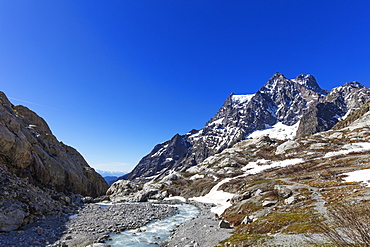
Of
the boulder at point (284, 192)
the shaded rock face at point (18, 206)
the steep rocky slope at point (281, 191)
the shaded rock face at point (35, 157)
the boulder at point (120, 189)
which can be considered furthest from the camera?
the boulder at point (120, 189)

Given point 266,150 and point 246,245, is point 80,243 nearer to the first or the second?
point 246,245

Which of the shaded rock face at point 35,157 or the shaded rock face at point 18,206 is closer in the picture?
the shaded rock face at point 18,206

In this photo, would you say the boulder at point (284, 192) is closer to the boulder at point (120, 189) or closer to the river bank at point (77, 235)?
the river bank at point (77, 235)

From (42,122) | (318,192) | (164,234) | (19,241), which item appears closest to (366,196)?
(318,192)

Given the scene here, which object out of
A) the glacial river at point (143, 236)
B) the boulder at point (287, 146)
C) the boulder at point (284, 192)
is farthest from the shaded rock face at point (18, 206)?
the boulder at point (287, 146)

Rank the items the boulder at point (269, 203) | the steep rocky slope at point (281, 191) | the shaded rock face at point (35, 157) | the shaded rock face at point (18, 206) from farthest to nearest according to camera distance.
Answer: the shaded rock face at point (35, 157), the boulder at point (269, 203), the shaded rock face at point (18, 206), the steep rocky slope at point (281, 191)

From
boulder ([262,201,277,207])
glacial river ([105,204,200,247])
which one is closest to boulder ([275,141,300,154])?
boulder ([262,201,277,207])

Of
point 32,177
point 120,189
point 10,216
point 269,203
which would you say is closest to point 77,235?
point 10,216

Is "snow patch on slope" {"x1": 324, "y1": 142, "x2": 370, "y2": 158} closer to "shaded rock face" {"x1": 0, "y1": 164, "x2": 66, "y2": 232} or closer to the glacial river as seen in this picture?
the glacial river

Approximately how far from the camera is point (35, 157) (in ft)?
206

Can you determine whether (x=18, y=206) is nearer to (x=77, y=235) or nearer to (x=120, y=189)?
(x=77, y=235)

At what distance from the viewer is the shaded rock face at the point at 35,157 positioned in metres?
53.8

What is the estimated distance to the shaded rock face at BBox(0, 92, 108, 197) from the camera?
53.8 meters

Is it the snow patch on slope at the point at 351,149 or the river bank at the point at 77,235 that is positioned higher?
the snow patch on slope at the point at 351,149
